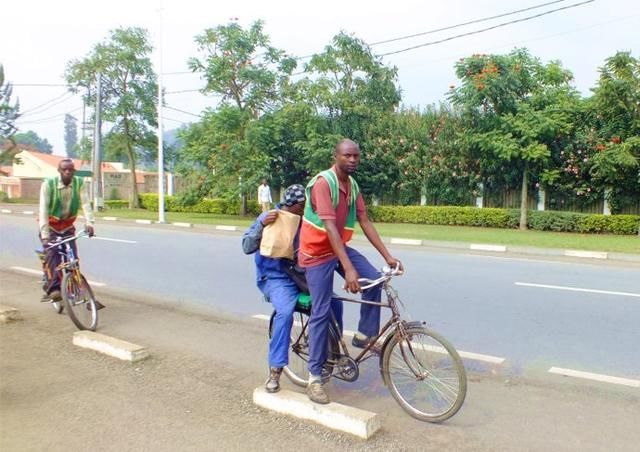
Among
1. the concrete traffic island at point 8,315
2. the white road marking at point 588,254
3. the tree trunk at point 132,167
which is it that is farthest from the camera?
the tree trunk at point 132,167

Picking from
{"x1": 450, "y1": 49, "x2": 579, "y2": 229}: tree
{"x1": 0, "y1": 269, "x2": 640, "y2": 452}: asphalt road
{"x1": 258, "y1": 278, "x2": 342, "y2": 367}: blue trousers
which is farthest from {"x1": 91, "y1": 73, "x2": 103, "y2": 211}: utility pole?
{"x1": 258, "y1": 278, "x2": 342, "y2": 367}: blue trousers

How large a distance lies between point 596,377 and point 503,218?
14.8m

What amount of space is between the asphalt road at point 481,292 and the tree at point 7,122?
9.20ft

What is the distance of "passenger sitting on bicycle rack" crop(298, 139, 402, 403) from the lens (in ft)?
11.3

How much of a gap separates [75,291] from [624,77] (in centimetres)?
1512

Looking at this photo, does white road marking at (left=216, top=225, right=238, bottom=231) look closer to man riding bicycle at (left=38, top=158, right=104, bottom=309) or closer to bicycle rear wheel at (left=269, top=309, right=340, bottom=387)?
man riding bicycle at (left=38, top=158, right=104, bottom=309)

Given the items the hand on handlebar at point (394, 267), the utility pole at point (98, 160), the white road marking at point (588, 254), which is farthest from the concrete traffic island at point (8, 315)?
the utility pole at point (98, 160)

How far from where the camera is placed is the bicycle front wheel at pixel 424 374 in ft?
11.1

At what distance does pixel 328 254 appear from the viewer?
3.60 metres

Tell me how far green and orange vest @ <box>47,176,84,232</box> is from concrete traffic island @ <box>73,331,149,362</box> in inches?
63.4

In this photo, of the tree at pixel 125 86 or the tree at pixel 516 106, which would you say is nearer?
the tree at pixel 516 106

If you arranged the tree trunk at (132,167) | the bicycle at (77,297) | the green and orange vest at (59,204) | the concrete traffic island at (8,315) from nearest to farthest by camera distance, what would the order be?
the bicycle at (77,297) → the concrete traffic island at (8,315) → the green and orange vest at (59,204) → the tree trunk at (132,167)

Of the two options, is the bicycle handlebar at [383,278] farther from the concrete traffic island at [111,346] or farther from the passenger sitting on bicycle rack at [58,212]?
the passenger sitting on bicycle rack at [58,212]

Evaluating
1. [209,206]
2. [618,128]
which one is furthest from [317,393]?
[209,206]
